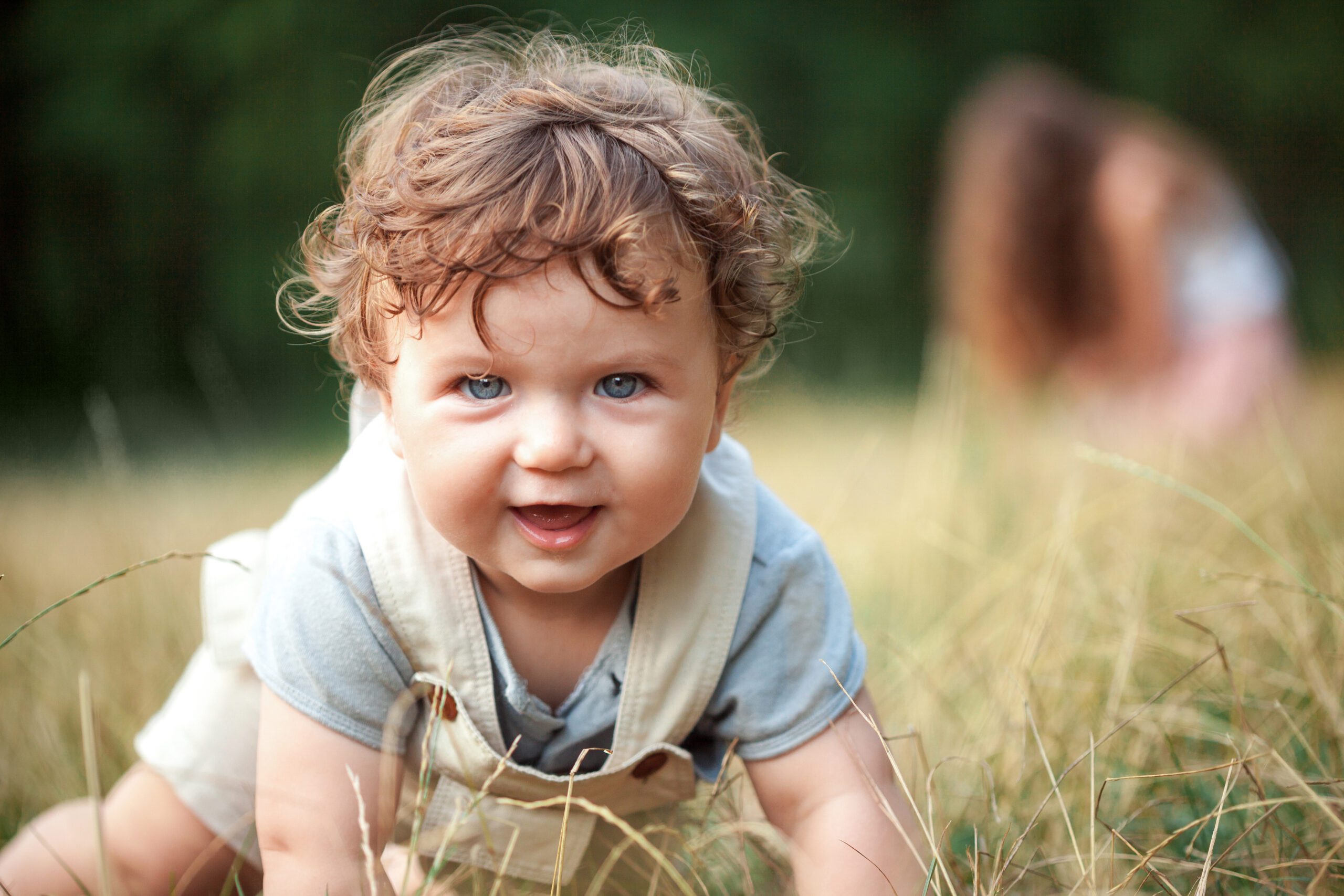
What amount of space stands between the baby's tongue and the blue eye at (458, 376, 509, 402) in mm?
99

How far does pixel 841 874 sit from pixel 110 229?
5.49 m

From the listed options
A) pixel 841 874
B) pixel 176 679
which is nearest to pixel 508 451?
pixel 841 874

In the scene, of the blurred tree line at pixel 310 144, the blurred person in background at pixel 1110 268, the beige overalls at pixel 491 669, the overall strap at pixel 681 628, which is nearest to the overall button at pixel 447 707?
the beige overalls at pixel 491 669

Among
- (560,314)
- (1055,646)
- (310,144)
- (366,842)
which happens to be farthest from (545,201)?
(310,144)

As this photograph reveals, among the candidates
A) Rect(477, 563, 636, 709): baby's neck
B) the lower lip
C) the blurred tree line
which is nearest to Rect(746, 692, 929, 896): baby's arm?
Rect(477, 563, 636, 709): baby's neck

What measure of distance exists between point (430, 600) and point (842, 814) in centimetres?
43

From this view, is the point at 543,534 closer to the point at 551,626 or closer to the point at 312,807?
the point at 551,626

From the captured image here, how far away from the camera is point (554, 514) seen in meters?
0.95

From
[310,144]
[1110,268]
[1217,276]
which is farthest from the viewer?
[310,144]

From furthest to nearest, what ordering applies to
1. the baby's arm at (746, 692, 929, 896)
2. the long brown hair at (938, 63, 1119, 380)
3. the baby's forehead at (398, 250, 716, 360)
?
the long brown hair at (938, 63, 1119, 380) < the baby's arm at (746, 692, 929, 896) < the baby's forehead at (398, 250, 716, 360)

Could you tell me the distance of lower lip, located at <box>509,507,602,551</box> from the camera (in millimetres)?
942

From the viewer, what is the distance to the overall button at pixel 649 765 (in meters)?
1.11

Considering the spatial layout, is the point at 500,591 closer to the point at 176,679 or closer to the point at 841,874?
the point at 841,874

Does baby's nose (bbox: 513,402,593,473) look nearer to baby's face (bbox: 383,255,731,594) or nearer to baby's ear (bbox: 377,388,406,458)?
baby's face (bbox: 383,255,731,594)
